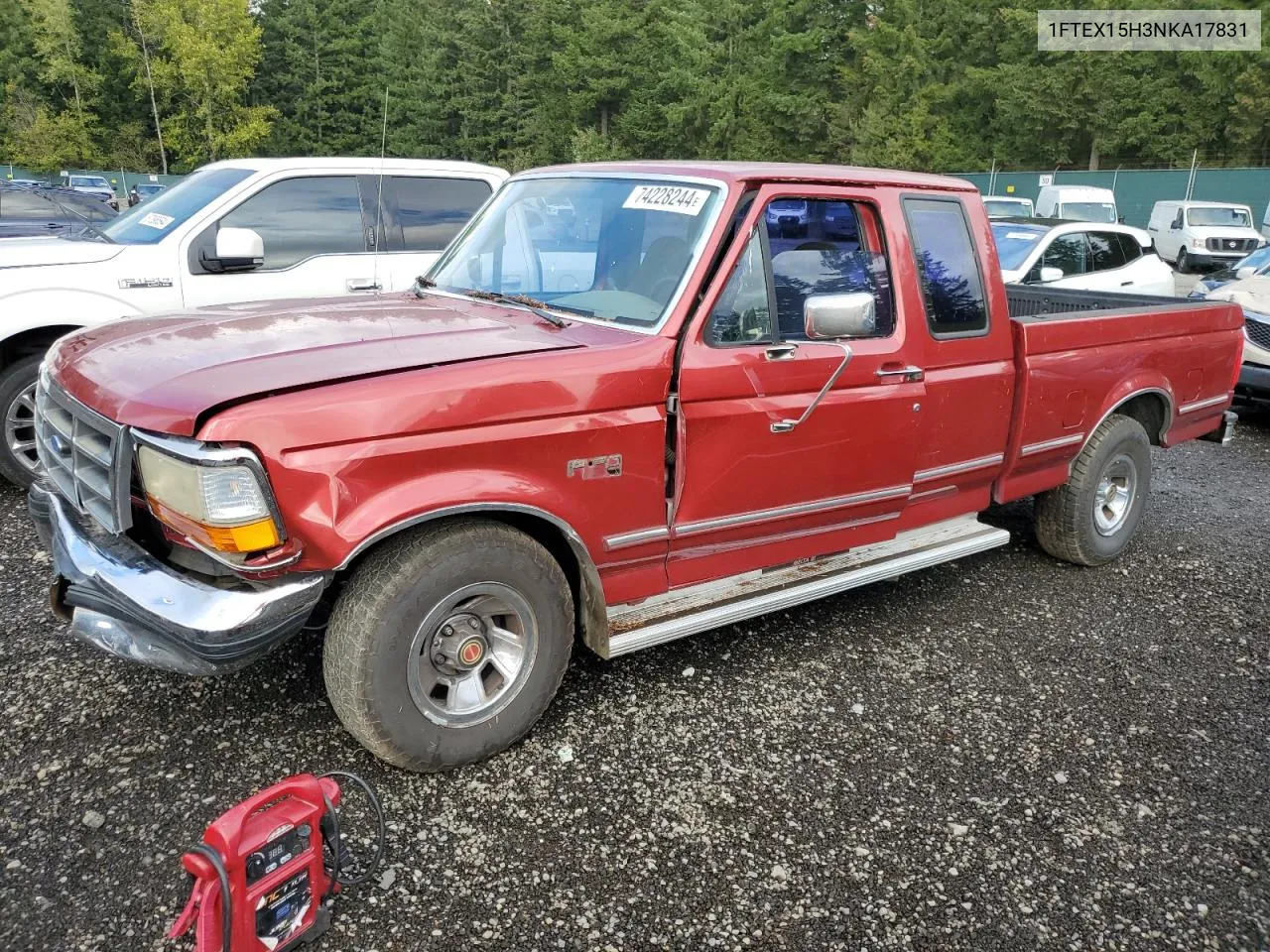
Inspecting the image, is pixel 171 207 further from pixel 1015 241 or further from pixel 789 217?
pixel 1015 241

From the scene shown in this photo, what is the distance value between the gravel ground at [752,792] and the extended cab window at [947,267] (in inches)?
57.4

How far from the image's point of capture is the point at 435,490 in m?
2.83

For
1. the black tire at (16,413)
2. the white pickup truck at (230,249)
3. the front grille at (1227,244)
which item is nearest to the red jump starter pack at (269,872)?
the white pickup truck at (230,249)

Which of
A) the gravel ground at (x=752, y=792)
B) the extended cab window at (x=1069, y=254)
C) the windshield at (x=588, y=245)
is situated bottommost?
the gravel ground at (x=752, y=792)

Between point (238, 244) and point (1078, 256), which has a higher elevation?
point (238, 244)

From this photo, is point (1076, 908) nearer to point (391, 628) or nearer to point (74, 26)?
point (391, 628)

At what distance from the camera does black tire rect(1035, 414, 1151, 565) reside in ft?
16.7

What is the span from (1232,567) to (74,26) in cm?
7179

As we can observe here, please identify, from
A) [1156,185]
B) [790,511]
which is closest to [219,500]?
[790,511]

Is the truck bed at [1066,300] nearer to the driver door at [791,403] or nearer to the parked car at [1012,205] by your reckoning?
the driver door at [791,403]

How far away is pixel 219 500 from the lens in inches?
102

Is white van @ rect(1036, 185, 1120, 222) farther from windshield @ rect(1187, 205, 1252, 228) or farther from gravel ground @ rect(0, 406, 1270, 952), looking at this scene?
gravel ground @ rect(0, 406, 1270, 952)

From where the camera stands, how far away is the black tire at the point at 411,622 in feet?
9.34

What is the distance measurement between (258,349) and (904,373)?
101 inches
